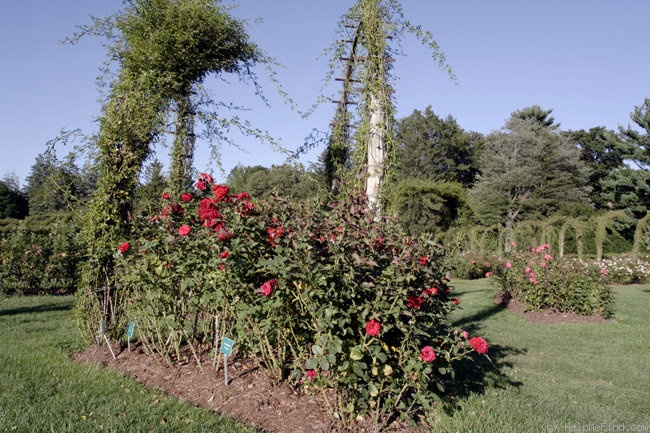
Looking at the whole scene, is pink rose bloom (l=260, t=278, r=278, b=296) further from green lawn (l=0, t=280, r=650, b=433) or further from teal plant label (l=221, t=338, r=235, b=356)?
green lawn (l=0, t=280, r=650, b=433)

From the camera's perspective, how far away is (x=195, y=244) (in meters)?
3.41

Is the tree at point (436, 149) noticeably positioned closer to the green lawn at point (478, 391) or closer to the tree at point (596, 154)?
the tree at point (596, 154)

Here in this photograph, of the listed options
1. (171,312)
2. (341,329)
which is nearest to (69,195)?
(171,312)

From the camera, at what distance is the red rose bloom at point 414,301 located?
283cm

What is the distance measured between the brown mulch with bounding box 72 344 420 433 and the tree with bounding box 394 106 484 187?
127 ft

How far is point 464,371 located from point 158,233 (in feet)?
9.53

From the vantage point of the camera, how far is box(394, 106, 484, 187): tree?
4306cm

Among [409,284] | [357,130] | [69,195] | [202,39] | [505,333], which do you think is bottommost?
[505,333]

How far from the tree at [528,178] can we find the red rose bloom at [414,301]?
1222 inches

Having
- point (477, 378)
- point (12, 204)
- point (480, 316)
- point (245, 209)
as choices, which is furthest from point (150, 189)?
point (12, 204)

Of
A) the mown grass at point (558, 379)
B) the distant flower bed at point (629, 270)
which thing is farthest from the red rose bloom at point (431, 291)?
the distant flower bed at point (629, 270)

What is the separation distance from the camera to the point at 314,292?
2.73 meters

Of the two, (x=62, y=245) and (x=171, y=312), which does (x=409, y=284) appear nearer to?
(x=171, y=312)

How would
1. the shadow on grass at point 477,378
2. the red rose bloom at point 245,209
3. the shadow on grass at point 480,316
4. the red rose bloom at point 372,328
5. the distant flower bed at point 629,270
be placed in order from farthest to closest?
the distant flower bed at point 629,270 → the shadow on grass at point 480,316 → the shadow on grass at point 477,378 → the red rose bloom at point 245,209 → the red rose bloom at point 372,328
